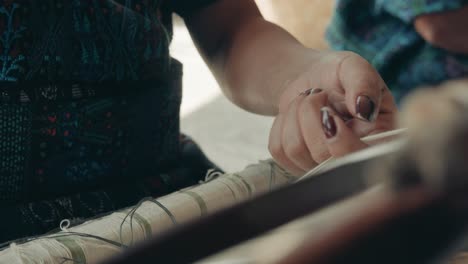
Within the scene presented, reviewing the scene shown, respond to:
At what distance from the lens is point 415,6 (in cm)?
75

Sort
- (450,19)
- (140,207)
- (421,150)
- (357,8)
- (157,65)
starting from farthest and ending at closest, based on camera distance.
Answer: (357,8) < (450,19) < (157,65) < (140,207) < (421,150)

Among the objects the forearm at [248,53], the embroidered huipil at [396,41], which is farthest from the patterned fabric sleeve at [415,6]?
the forearm at [248,53]

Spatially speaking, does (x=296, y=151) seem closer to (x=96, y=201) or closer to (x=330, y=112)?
(x=330, y=112)

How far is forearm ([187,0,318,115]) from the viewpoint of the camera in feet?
1.80

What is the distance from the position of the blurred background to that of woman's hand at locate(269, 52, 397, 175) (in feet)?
1.46

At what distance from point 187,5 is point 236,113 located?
45 centimetres

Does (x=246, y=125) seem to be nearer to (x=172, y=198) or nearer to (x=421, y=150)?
(x=172, y=198)

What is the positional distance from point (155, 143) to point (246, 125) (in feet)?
1.61

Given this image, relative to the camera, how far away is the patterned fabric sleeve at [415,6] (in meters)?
0.74

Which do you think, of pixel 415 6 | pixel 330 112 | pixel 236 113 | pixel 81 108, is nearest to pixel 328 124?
pixel 330 112

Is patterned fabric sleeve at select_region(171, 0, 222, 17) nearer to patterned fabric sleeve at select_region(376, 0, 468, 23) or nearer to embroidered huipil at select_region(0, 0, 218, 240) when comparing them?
embroidered huipil at select_region(0, 0, 218, 240)

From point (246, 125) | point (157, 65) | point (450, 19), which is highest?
point (157, 65)

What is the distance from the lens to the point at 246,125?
103 cm

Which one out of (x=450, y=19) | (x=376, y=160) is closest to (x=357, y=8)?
(x=450, y=19)
